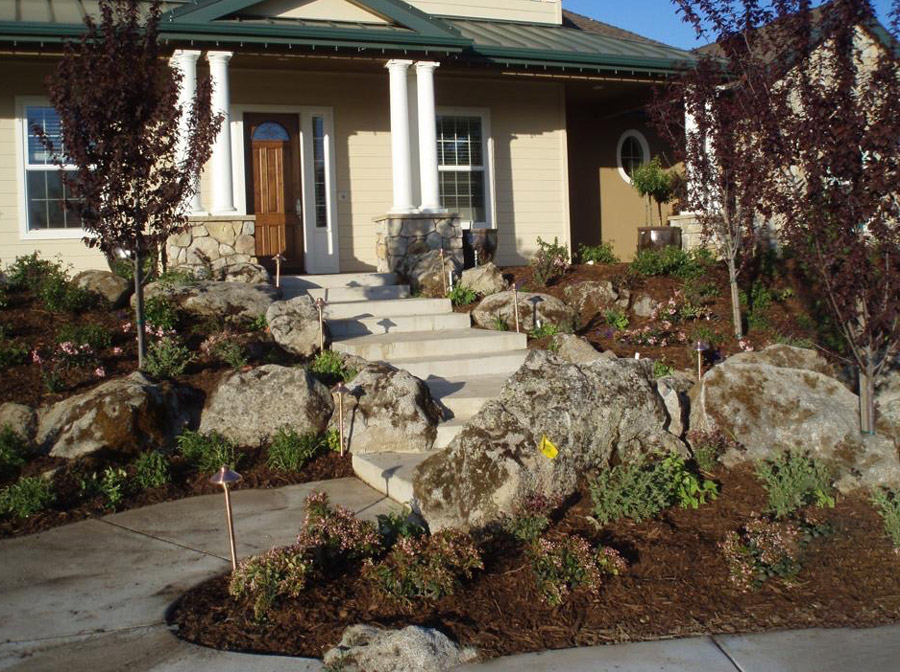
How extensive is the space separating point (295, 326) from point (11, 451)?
10.1 feet

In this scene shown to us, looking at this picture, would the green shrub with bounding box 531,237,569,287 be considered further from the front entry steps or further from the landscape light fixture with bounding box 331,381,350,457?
the landscape light fixture with bounding box 331,381,350,457

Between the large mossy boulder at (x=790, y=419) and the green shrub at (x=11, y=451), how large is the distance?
4932 millimetres

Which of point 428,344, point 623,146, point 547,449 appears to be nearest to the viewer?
point 547,449

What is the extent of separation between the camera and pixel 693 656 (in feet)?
12.4

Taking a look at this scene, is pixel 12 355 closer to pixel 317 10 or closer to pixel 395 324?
pixel 395 324

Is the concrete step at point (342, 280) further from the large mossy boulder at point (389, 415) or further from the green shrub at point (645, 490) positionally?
the green shrub at point (645, 490)

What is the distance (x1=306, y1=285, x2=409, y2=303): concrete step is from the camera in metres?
11.2

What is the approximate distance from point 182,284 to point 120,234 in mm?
2023

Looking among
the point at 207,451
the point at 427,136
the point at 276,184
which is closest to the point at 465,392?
the point at 207,451

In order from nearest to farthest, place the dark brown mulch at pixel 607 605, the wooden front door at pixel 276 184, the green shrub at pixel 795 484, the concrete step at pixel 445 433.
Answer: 1. the dark brown mulch at pixel 607 605
2. the green shrub at pixel 795 484
3. the concrete step at pixel 445 433
4. the wooden front door at pixel 276 184

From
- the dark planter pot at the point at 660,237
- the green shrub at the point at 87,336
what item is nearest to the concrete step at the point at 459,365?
the green shrub at the point at 87,336

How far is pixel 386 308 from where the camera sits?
35.2 ft

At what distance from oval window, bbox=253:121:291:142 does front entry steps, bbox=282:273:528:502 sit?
2689 mm

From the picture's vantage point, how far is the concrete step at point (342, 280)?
11.7 m
